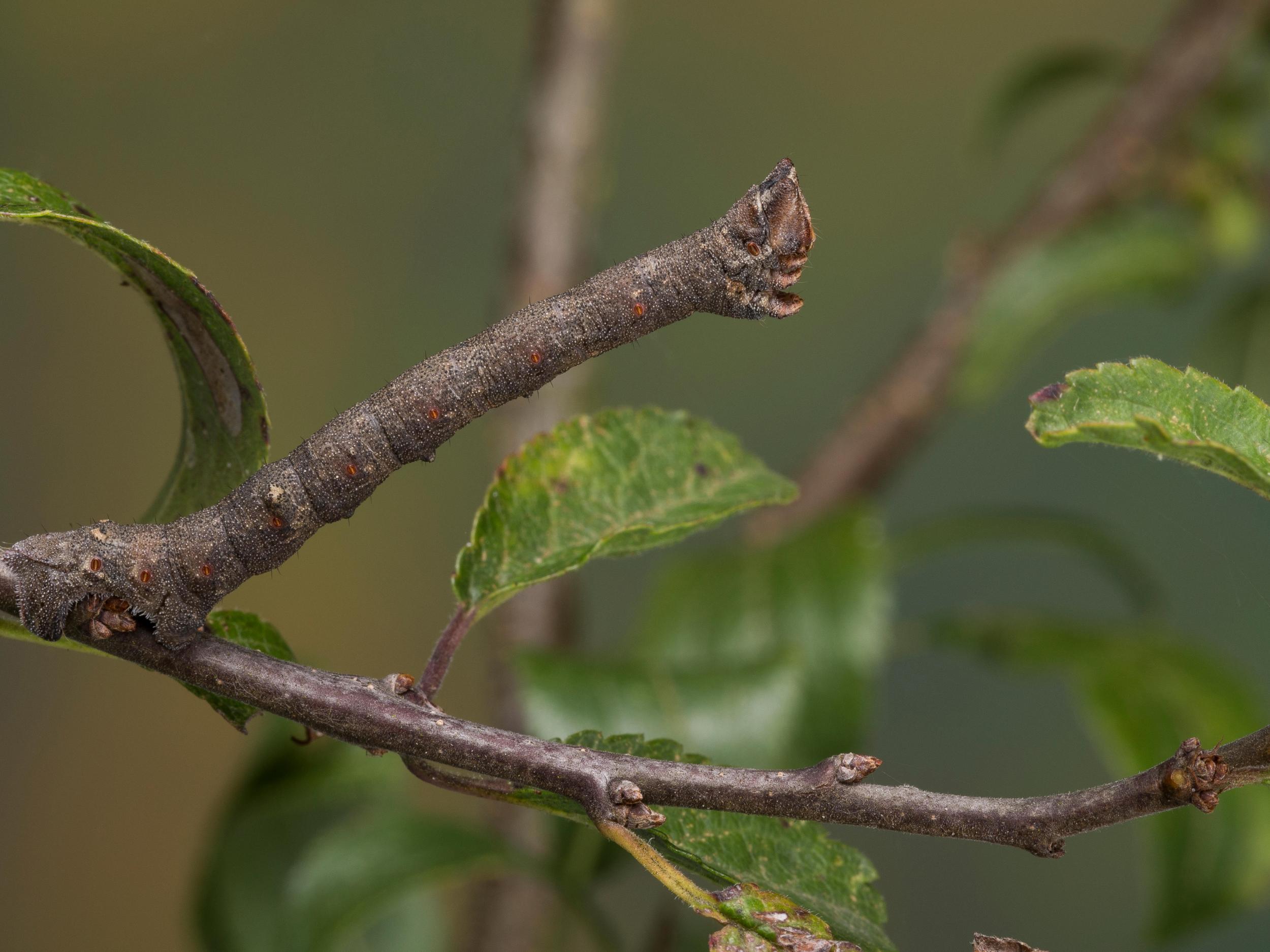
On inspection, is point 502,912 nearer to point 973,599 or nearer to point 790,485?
point 790,485

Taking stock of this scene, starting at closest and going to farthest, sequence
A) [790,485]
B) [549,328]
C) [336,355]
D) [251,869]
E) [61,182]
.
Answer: [549,328] < [790,485] < [251,869] < [61,182] < [336,355]

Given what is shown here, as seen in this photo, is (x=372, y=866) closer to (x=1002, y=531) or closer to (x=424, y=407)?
(x=424, y=407)

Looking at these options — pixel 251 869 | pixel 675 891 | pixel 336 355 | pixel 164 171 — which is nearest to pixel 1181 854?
pixel 675 891

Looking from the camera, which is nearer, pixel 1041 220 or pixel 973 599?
pixel 1041 220

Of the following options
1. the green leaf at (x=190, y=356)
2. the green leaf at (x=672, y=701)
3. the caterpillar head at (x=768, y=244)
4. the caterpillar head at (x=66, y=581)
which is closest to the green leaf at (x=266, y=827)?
the green leaf at (x=672, y=701)

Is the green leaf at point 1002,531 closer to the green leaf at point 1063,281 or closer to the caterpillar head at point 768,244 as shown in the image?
the green leaf at point 1063,281

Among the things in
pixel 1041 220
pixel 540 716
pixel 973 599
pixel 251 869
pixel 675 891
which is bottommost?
pixel 675 891
